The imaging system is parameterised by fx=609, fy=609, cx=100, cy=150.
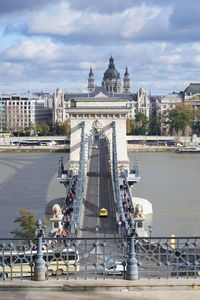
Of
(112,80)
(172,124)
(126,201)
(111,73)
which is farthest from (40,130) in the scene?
(126,201)

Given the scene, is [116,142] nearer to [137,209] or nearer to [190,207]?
[190,207]

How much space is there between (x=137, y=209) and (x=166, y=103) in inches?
2848

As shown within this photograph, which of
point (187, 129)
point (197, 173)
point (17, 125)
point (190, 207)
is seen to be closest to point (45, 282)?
point (190, 207)

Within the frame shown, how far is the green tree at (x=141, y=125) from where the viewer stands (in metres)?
79.6

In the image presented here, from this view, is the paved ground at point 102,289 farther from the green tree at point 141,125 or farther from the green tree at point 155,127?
the green tree at point 155,127

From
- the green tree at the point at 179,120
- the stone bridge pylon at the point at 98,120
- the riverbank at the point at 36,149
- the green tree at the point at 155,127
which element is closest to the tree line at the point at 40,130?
the riverbank at the point at 36,149

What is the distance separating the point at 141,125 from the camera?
8300cm

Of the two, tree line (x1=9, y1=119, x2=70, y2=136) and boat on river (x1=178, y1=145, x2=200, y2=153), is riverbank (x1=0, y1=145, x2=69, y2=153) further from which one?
boat on river (x1=178, y1=145, x2=200, y2=153)

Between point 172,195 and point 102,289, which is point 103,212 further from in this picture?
point 102,289

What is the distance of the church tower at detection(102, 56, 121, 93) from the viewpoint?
388 feet

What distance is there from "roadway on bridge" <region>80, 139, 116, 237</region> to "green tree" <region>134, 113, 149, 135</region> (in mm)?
43161

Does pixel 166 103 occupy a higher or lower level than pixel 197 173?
higher

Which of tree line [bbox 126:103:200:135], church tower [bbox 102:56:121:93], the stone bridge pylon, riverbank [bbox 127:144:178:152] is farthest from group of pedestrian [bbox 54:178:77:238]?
church tower [bbox 102:56:121:93]

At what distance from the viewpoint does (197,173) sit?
132 ft
